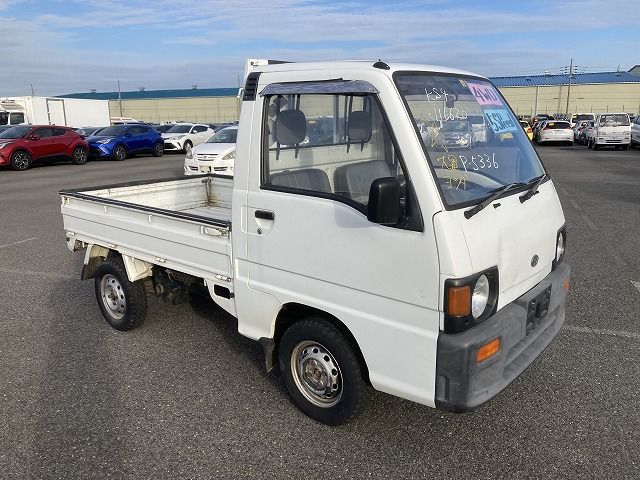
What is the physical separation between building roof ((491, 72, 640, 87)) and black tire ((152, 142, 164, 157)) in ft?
218

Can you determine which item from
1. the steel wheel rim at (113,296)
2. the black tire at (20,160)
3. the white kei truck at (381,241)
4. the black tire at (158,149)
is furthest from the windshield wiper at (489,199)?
the black tire at (158,149)

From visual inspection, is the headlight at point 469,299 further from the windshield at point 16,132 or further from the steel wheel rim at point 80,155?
the steel wheel rim at point 80,155

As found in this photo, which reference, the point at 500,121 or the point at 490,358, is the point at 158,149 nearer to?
the point at 500,121

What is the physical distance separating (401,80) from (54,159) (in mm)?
21334

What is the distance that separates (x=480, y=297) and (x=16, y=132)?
22.1m

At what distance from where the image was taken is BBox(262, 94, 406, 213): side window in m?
3.00

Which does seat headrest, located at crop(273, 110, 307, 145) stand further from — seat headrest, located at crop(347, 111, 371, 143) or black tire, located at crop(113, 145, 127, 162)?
black tire, located at crop(113, 145, 127, 162)

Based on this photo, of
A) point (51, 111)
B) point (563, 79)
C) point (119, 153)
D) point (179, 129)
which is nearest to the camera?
point (119, 153)

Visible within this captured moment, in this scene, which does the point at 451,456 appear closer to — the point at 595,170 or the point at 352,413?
the point at 352,413

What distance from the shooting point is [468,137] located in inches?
126

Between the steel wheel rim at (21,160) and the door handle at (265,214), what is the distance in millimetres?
19567


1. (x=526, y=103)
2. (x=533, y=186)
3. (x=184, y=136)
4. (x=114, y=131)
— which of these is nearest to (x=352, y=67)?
(x=533, y=186)

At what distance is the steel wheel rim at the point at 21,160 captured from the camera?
64.4 feet

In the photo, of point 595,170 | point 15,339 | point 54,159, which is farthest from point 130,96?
point 15,339
